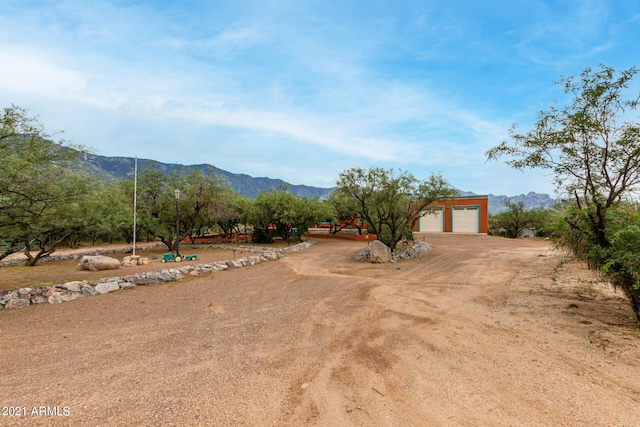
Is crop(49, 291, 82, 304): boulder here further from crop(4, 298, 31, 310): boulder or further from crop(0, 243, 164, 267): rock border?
crop(0, 243, 164, 267): rock border

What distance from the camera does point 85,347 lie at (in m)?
4.56

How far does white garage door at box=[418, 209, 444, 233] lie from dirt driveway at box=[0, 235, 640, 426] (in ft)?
89.3

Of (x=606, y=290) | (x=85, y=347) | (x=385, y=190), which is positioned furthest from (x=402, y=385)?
(x=385, y=190)

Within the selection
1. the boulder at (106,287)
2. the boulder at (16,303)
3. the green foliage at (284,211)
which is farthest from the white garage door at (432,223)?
the boulder at (16,303)

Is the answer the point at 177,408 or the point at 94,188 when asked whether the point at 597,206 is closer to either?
the point at 177,408

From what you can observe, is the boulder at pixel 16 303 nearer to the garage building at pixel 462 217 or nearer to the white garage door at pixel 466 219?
the garage building at pixel 462 217

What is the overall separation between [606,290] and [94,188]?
49.6 ft

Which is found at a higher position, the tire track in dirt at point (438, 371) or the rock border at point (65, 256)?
the tire track in dirt at point (438, 371)

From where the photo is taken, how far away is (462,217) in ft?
110

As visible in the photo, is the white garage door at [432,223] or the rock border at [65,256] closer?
the rock border at [65,256]

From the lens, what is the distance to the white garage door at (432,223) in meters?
34.2

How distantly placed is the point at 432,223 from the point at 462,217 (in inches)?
131

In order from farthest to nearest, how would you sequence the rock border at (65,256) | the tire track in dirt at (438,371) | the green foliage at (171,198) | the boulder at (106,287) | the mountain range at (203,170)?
the green foliage at (171,198) → the rock border at (65,256) → the mountain range at (203,170) → the boulder at (106,287) → the tire track in dirt at (438,371)

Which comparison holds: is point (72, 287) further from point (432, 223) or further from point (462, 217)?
point (462, 217)
